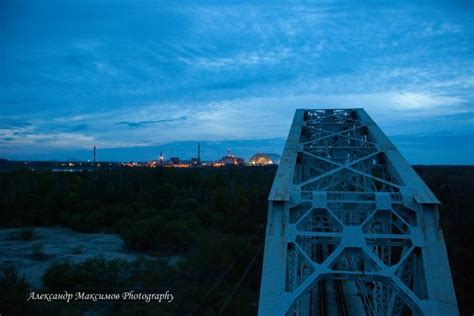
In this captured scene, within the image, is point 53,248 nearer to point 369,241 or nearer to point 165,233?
point 165,233

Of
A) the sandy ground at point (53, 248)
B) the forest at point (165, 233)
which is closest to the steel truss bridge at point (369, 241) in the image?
the forest at point (165, 233)

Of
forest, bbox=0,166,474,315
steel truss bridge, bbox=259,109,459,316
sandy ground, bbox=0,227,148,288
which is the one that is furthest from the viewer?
sandy ground, bbox=0,227,148,288

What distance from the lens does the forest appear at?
10.0m

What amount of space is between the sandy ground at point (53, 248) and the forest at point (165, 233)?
2.68 ft

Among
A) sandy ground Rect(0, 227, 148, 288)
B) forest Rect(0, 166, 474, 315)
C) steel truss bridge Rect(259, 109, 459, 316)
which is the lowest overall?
sandy ground Rect(0, 227, 148, 288)

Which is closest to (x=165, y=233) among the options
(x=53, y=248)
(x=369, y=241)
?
(x=53, y=248)

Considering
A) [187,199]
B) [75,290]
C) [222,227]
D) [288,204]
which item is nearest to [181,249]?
[222,227]

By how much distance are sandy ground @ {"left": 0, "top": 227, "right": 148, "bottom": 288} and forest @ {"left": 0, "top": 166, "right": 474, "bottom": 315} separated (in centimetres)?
82

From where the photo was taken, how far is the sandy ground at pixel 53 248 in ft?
50.2

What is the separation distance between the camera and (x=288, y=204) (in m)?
4.12

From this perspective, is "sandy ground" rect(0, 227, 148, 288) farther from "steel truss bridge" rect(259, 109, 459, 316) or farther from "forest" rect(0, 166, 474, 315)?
"steel truss bridge" rect(259, 109, 459, 316)

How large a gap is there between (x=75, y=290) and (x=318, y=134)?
8.78 metres

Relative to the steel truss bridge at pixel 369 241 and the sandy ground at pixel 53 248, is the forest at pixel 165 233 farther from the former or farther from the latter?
the steel truss bridge at pixel 369 241

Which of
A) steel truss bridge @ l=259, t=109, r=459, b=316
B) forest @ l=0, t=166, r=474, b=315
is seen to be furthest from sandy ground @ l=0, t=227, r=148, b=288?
steel truss bridge @ l=259, t=109, r=459, b=316
